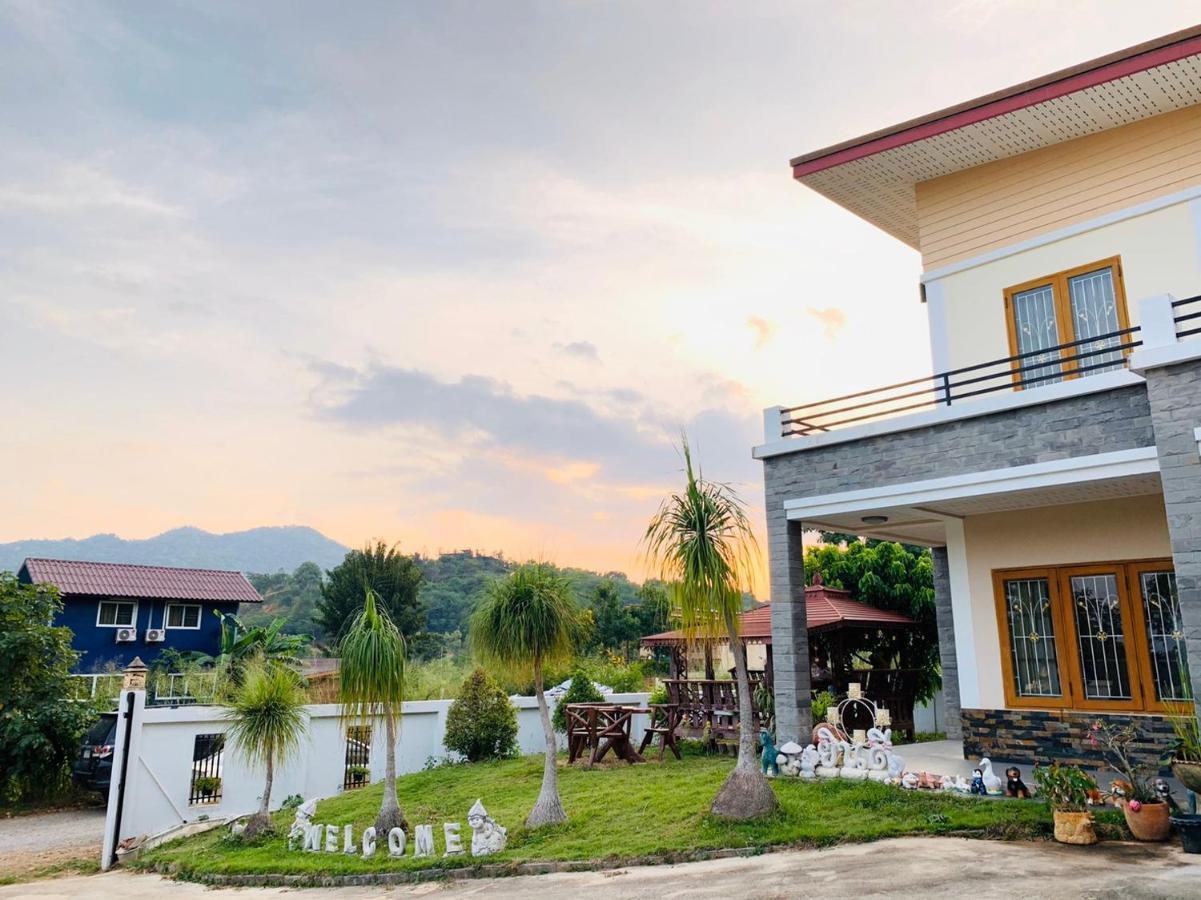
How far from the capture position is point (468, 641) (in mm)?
8883

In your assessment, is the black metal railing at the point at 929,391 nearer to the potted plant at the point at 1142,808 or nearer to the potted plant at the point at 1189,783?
the potted plant at the point at 1189,783

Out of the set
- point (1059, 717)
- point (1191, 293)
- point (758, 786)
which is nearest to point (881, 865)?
point (758, 786)

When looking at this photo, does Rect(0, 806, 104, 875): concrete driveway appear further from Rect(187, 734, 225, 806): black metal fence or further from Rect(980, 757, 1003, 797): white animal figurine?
Rect(980, 757, 1003, 797): white animal figurine

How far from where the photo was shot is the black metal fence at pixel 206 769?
11.6m

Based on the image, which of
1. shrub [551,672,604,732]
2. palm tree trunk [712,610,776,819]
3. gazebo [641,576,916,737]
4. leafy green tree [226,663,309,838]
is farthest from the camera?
shrub [551,672,604,732]

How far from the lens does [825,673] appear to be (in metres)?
13.1

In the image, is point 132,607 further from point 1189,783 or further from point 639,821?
point 1189,783

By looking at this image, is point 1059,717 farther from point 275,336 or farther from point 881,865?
point 275,336

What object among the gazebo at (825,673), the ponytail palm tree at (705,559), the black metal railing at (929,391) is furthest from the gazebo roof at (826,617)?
the ponytail palm tree at (705,559)

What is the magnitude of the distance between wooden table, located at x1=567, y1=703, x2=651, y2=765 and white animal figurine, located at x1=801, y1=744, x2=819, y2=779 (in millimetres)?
3435

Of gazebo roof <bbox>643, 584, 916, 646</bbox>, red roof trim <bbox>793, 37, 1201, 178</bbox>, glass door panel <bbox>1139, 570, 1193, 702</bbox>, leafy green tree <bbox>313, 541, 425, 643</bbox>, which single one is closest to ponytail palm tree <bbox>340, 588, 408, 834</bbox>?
gazebo roof <bbox>643, 584, 916, 646</bbox>

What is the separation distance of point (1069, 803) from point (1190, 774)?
905 mm

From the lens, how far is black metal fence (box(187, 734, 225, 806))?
38.1 feet

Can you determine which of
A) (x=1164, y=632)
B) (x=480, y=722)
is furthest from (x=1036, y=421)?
(x=480, y=722)
